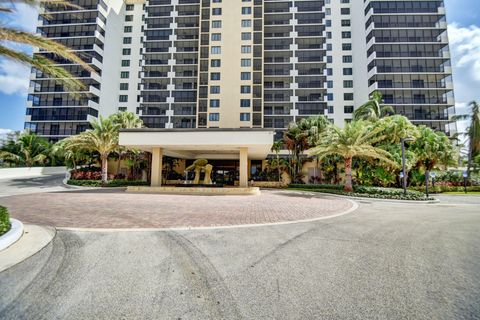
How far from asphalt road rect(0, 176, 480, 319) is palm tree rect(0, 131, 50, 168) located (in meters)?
36.3

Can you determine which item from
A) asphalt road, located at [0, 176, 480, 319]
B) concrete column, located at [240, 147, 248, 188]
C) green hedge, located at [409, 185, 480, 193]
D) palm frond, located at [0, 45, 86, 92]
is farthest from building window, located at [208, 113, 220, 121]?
asphalt road, located at [0, 176, 480, 319]

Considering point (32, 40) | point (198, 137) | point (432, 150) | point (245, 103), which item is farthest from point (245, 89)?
point (32, 40)

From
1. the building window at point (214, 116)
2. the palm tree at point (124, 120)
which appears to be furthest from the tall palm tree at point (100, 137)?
the building window at point (214, 116)

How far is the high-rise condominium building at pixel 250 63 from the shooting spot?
142 ft

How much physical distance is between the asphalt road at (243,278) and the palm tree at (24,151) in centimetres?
3630

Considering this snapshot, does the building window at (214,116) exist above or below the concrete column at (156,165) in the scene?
above

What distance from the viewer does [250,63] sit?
140 feet

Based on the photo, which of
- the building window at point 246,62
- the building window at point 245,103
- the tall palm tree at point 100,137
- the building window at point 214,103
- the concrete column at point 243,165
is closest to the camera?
the concrete column at point 243,165

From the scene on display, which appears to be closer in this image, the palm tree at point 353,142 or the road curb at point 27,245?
the road curb at point 27,245

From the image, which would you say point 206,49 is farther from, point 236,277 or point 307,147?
point 236,277

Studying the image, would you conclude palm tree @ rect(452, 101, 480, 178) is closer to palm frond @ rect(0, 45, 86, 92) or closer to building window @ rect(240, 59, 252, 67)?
building window @ rect(240, 59, 252, 67)

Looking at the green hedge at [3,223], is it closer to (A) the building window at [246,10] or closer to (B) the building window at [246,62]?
(B) the building window at [246,62]

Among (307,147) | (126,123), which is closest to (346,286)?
(307,147)

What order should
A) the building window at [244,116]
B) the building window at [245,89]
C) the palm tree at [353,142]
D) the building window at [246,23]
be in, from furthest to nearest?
the building window at [246,23] → the building window at [245,89] → the building window at [244,116] → the palm tree at [353,142]
